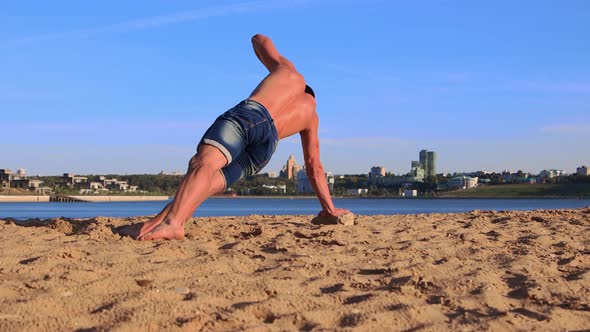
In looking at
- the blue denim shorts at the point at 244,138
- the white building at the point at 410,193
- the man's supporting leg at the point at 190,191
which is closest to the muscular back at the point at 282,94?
the blue denim shorts at the point at 244,138

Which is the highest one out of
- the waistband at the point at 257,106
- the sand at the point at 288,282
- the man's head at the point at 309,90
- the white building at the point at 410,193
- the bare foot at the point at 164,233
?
the man's head at the point at 309,90

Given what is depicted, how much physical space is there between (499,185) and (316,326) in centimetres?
13374

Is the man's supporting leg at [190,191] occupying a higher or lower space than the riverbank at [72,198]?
higher

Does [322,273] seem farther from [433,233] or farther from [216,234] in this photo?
[433,233]

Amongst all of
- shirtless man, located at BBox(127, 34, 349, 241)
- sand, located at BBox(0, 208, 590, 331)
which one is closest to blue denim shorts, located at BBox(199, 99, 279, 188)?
→ shirtless man, located at BBox(127, 34, 349, 241)

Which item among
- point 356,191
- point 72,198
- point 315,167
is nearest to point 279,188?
point 356,191

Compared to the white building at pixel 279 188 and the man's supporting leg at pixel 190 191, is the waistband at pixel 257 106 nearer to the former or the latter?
the man's supporting leg at pixel 190 191

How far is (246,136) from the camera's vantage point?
252 inches

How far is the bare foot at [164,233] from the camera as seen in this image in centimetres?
600

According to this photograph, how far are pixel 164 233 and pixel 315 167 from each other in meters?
2.52

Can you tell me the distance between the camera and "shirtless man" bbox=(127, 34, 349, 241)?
612 centimetres

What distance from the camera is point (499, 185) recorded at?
13212cm

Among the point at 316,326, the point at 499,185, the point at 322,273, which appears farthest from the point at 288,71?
the point at 499,185

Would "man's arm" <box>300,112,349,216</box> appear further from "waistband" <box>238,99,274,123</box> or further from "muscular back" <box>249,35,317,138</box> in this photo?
"waistband" <box>238,99,274,123</box>
